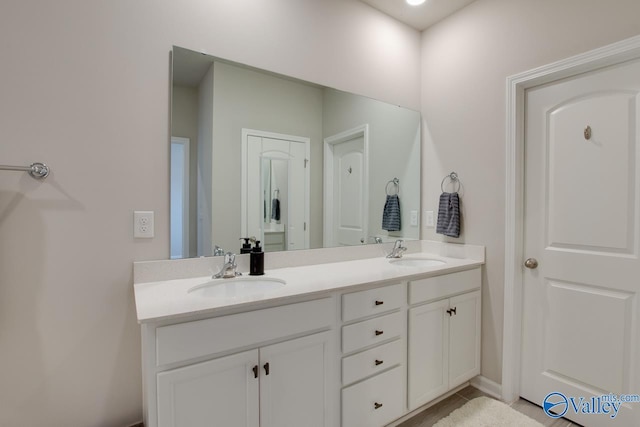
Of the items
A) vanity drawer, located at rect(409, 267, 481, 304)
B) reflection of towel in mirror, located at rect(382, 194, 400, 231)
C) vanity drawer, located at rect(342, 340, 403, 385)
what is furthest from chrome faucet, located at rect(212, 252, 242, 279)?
reflection of towel in mirror, located at rect(382, 194, 400, 231)

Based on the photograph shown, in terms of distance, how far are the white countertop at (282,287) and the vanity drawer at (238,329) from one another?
4 centimetres

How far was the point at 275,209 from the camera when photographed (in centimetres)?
183

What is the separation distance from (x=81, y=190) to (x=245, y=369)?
1036mm

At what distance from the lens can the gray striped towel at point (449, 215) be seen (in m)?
2.16

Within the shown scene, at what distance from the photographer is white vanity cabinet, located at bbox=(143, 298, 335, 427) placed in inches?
39.8

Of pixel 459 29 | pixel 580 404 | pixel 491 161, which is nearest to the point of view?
pixel 580 404

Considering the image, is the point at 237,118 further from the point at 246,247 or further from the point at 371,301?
the point at 371,301

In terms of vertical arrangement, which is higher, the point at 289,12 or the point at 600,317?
the point at 289,12

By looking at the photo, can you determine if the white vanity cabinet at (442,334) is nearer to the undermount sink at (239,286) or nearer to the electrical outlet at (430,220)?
the electrical outlet at (430,220)

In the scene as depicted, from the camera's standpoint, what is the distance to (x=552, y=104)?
1784 millimetres

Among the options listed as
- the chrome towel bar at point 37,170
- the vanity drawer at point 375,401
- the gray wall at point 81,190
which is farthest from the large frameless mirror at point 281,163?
the vanity drawer at point 375,401

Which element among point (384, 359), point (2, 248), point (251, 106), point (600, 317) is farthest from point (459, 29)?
point (2, 248)

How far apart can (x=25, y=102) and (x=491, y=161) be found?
2.44m

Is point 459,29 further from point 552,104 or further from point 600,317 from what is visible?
point 600,317
